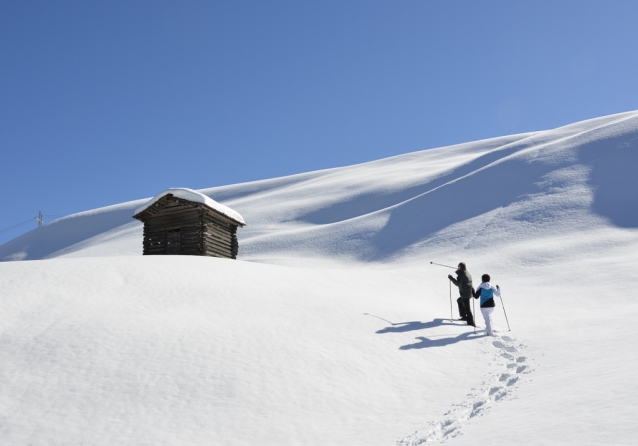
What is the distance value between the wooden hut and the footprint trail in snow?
1662 centimetres

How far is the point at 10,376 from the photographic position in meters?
10.7

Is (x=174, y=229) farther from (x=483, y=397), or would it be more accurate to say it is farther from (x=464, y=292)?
(x=483, y=397)

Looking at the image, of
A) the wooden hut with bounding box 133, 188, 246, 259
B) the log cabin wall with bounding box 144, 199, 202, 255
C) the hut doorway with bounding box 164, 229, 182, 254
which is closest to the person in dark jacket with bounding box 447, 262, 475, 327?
the wooden hut with bounding box 133, 188, 246, 259

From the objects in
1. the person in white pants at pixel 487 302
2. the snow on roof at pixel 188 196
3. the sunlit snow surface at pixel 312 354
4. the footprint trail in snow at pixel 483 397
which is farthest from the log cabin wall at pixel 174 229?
the footprint trail in snow at pixel 483 397

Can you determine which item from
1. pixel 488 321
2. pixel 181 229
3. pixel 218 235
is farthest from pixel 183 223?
pixel 488 321

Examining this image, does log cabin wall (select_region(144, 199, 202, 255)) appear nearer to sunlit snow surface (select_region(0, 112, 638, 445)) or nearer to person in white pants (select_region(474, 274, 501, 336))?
sunlit snow surface (select_region(0, 112, 638, 445))

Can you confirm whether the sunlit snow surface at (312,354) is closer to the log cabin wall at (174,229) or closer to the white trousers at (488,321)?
the white trousers at (488,321)

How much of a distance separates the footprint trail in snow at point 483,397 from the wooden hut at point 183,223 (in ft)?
54.5

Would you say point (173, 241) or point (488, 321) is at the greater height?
point (173, 241)

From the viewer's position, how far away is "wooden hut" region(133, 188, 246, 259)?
26.3m

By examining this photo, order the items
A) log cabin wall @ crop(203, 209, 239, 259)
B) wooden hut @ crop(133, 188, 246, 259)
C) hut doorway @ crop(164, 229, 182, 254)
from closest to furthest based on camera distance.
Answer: wooden hut @ crop(133, 188, 246, 259) → log cabin wall @ crop(203, 209, 239, 259) → hut doorway @ crop(164, 229, 182, 254)

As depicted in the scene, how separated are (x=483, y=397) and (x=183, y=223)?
19.9m

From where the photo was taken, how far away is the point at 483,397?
9.91 metres

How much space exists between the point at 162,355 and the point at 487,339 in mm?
8556
